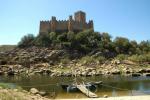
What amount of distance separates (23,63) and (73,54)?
17.9m

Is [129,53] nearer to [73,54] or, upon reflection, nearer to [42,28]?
[73,54]

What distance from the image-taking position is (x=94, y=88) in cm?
3484

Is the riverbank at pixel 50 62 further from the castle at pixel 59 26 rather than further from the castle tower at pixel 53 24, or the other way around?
the castle tower at pixel 53 24

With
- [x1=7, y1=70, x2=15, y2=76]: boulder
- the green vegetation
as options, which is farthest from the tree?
[x1=7, y1=70, x2=15, y2=76]: boulder

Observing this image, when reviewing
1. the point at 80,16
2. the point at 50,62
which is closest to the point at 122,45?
the point at 80,16

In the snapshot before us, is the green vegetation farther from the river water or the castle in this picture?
the river water

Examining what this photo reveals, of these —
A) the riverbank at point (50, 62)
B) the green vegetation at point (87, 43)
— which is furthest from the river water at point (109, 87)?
the green vegetation at point (87, 43)

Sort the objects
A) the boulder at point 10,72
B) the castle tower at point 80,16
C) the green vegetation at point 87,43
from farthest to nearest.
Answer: the castle tower at point 80,16 < the green vegetation at point 87,43 < the boulder at point 10,72

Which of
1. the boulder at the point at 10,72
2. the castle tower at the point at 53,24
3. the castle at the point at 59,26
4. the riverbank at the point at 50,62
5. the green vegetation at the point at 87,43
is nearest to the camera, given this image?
the boulder at the point at 10,72

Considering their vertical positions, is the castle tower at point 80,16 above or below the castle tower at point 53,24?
above

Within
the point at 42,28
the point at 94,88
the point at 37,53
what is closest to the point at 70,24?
the point at 42,28

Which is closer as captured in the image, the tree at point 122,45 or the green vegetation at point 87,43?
the green vegetation at point 87,43

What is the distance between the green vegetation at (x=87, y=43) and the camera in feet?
326

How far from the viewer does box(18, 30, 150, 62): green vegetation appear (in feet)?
326
